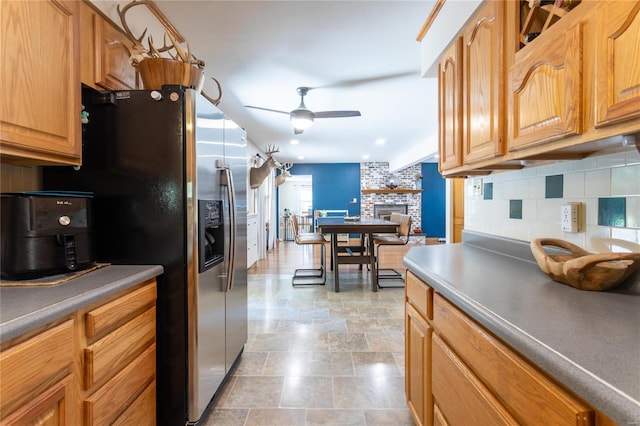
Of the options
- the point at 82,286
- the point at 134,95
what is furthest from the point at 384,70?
the point at 82,286

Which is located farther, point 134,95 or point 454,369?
point 134,95

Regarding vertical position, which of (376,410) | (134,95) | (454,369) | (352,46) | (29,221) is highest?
(352,46)

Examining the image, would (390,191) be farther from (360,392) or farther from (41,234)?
(41,234)

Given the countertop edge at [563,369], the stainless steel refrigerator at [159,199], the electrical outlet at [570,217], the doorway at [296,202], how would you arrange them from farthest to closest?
the doorway at [296,202] < the stainless steel refrigerator at [159,199] < the electrical outlet at [570,217] < the countertop edge at [563,369]

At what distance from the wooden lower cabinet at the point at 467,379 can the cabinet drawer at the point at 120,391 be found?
4.05ft

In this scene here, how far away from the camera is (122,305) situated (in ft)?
Answer: 3.88

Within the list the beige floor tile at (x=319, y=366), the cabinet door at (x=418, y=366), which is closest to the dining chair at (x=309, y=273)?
the beige floor tile at (x=319, y=366)

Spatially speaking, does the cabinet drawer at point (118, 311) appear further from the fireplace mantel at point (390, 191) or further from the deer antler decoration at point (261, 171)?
the fireplace mantel at point (390, 191)

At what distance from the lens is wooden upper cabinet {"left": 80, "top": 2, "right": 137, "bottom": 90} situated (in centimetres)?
148

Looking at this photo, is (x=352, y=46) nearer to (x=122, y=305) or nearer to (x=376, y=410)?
(x=122, y=305)

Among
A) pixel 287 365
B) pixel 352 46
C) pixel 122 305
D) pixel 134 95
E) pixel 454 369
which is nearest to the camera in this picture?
pixel 454 369

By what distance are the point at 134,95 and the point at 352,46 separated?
1731 mm

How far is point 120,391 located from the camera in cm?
117

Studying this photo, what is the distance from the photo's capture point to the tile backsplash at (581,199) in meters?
1.03
